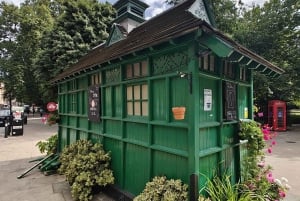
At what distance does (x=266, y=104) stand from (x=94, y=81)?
50.0ft

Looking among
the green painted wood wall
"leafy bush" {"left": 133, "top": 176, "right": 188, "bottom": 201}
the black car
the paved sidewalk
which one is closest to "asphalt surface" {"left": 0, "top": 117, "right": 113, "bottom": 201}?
the green painted wood wall

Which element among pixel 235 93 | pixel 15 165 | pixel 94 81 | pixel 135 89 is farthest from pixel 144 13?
pixel 15 165

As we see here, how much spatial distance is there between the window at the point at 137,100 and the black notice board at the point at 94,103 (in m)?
1.31

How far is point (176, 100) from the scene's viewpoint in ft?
11.5

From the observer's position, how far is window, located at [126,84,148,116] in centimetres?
416

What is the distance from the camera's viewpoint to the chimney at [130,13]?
7037 millimetres

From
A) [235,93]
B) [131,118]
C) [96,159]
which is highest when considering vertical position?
[235,93]

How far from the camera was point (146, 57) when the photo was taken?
4031 millimetres

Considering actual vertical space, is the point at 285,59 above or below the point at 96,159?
above

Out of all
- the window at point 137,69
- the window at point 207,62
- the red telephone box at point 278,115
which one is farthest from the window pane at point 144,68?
the red telephone box at point 278,115

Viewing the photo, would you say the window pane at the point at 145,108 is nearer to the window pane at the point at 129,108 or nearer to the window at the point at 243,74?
the window pane at the point at 129,108

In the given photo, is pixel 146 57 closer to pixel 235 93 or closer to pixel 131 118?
pixel 131 118

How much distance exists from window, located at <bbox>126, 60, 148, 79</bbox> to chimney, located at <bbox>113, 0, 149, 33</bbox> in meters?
2.72

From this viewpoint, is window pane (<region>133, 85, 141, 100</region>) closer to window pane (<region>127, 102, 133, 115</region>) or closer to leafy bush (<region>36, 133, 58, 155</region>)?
window pane (<region>127, 102, 133, 115</region>)
